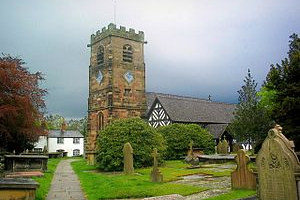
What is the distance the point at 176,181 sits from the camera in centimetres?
1636

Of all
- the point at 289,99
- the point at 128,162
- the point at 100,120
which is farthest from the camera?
the point at 100,120

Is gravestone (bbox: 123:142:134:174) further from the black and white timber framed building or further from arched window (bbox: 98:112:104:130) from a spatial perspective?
arched window (bbox: 98:112:104:130)

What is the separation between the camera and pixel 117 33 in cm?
4503

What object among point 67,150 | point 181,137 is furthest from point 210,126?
point 67,150

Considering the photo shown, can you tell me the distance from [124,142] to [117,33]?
23445 mm

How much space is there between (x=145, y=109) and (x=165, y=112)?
11.5 feet

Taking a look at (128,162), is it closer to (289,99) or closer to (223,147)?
(289,99)

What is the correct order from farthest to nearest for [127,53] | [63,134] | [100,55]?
1. [63,134]
2. [100,55]
3. [127,53]

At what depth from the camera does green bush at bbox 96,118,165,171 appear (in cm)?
2472

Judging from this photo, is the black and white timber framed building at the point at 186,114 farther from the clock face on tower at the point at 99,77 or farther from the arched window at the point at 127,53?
the clock face on tower at the point at 99,77

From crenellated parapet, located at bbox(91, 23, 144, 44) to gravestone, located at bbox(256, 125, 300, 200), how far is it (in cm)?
3834

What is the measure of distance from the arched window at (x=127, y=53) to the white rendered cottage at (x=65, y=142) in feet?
113

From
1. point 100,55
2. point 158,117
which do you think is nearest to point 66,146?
point 100,55

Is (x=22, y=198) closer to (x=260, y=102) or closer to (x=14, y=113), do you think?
(x=14, y=113)
